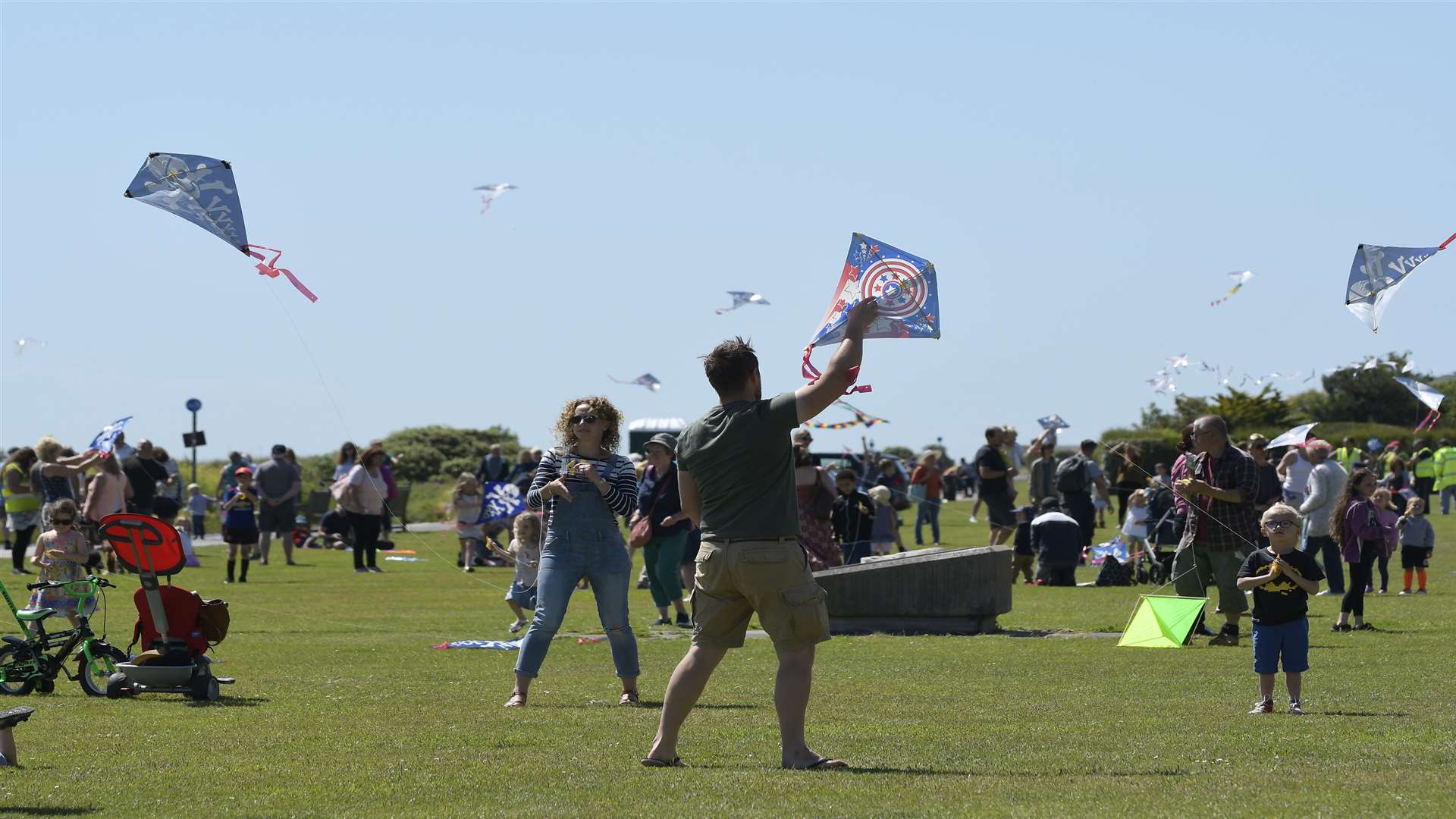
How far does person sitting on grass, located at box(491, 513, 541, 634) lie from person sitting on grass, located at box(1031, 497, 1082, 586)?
21.6 ft

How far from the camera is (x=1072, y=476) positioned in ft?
66.5

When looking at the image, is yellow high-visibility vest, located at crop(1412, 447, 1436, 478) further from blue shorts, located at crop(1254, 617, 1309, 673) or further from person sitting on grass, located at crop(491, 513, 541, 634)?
blue shorts, located at crop(1254, 617, 1309, 673)

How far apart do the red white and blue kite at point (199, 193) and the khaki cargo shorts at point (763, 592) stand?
4253 mm

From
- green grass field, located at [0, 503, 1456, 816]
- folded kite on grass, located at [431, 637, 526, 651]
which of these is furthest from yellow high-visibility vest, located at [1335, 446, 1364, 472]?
folded kite on grass, located at [431, 637, 526, 651]

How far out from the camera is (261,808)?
598 centimetres

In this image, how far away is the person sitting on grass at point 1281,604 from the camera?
343 inches

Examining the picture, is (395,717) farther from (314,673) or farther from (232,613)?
(232,613)

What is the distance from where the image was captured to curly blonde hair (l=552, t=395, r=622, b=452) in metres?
9.49

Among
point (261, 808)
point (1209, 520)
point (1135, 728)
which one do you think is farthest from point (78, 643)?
point (1209, 520)

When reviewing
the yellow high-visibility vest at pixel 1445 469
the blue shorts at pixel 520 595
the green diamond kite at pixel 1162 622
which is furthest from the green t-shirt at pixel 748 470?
the yellow high-visibility vest at pixel 1445 469

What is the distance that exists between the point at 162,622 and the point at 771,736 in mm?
3704

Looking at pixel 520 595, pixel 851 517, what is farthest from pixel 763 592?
pixel 851 517

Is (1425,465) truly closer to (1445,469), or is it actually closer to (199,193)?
(1445,469)

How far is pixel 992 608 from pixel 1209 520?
2.18 meters
